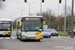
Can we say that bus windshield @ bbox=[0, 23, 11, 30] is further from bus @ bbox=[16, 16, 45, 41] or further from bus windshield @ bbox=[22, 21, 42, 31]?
bus windshield @ bbox=[22, 21, 42, 31]

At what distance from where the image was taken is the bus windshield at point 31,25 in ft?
81.1

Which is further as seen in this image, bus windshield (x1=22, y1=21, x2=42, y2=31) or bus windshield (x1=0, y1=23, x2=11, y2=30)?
bus windshield (x1=0, y1=23, x2=11, y2=30)

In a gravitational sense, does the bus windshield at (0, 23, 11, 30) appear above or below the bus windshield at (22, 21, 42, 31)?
below

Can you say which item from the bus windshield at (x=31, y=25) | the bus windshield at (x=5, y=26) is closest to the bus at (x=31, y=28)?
the bus windshield at (x=31, y=25)

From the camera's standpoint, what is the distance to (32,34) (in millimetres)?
24625

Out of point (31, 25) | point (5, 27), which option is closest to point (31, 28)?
point (31, 25)

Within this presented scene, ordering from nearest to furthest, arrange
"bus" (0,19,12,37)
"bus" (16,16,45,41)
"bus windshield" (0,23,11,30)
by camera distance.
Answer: "bus" (16,16,45,41) → "bus" (0,19,12,37) → "bus windshield" (0,23,11,30)

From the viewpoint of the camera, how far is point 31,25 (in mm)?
24766

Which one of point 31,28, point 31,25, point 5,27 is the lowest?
point 5,27

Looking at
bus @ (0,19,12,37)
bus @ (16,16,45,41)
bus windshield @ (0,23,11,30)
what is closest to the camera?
bus @ (16,16,45,41)

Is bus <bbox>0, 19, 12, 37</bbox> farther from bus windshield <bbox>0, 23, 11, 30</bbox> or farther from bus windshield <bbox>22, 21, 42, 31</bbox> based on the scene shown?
bus windshield <bbox>22, 21, 42, 31</bbox>

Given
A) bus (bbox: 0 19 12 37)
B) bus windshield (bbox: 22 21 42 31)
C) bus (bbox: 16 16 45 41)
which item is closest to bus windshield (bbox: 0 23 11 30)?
bus (bbox: 0 19 12 37)

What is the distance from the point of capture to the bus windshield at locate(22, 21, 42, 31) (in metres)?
24.7

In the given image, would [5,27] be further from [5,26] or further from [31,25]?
[31,25]
